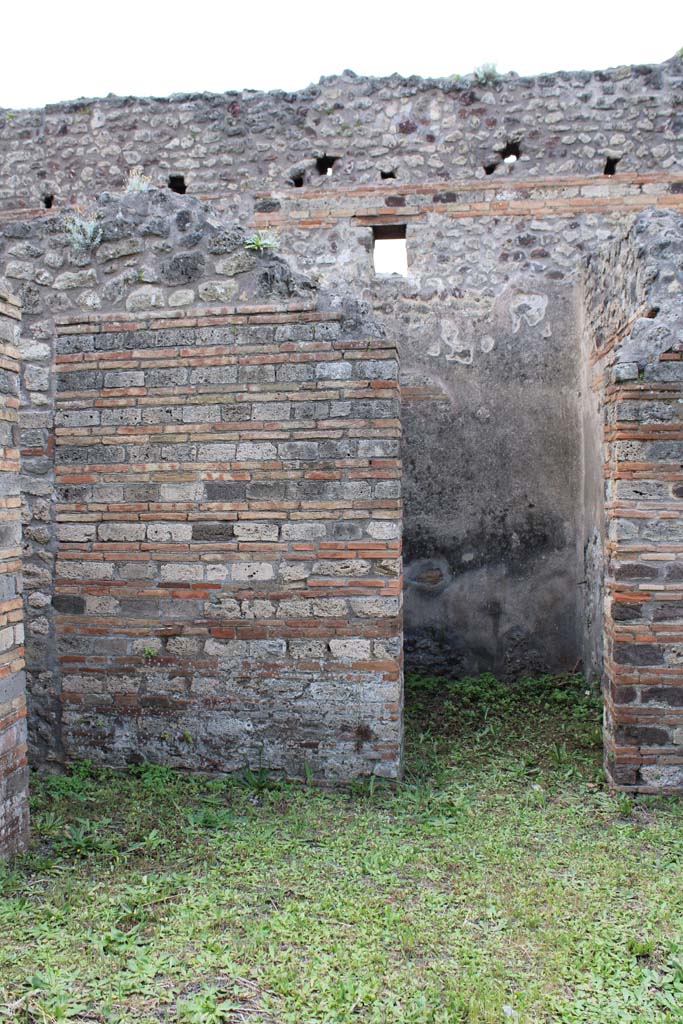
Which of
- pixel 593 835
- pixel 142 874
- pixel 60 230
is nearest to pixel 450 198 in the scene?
pixel 60 230

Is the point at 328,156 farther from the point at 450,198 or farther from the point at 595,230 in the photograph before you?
the point at 595,230

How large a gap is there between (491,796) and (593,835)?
667 millimetres

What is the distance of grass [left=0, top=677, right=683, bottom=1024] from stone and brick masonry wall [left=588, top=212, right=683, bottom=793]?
0.31 meters

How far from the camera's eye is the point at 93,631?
16.8 feet

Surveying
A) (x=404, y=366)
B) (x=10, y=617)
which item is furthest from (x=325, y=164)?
(x=10, y=617)

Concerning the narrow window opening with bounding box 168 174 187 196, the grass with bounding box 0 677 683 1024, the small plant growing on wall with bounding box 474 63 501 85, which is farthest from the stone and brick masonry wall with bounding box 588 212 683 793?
the narrow window opening with bounding box 168 174 187 196

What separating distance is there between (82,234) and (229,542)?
212 centimetres

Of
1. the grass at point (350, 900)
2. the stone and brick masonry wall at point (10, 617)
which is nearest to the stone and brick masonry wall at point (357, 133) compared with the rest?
the stone and brick masonry wall at point (10, 617)

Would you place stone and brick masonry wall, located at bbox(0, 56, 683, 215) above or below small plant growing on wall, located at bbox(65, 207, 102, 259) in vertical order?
above

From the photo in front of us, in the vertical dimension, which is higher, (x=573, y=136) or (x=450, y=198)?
(x=573, y=136)

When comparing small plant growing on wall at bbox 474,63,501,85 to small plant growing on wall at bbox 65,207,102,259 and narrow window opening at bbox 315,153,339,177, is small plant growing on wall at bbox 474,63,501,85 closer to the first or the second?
narrow window opening at bbox 315,153,339,177

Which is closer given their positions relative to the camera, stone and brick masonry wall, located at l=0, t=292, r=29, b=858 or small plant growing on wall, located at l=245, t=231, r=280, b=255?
stone and brick masonry wall, located at l=0, t=292, r=29, b=858

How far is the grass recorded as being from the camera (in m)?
2.88

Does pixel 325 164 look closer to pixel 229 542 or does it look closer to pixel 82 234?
pixel 82 234
